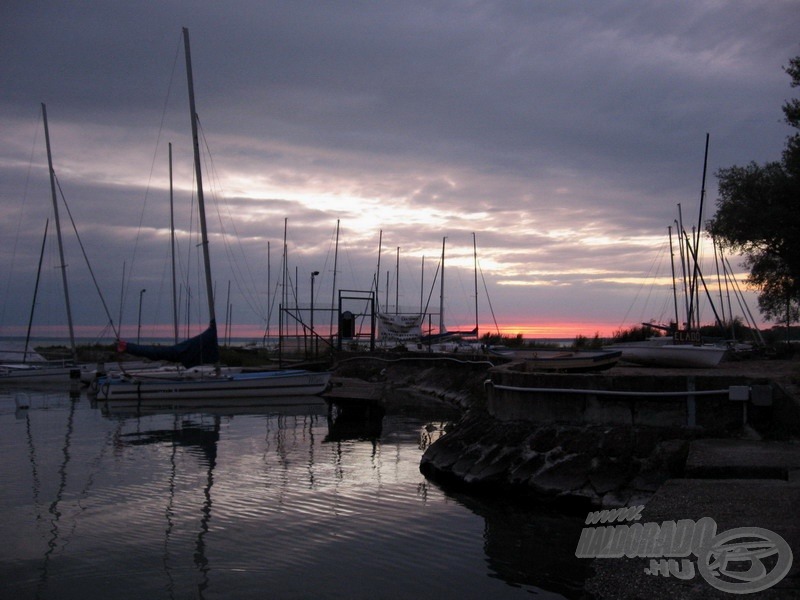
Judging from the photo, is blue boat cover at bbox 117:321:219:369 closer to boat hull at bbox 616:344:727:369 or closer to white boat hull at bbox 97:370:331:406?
white boat hull at bbox 97:370:331:406

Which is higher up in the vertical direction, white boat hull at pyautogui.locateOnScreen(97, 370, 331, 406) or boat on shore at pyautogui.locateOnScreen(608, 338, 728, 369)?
boat on shore at pyautogui.locateOnScreen(608, 338, 728, 369)

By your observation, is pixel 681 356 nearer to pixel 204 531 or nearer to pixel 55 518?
pixel 204 531

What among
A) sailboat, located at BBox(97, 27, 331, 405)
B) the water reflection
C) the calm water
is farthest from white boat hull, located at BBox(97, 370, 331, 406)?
the calm water

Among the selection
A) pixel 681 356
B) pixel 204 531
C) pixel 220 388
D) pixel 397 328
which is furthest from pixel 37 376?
pixel 204 531

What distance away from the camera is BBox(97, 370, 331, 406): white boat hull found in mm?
33281

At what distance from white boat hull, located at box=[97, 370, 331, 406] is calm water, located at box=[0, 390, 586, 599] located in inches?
498

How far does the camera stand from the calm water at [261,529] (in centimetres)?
894

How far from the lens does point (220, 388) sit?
33312 mm

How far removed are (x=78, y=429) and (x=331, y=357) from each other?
784 inches

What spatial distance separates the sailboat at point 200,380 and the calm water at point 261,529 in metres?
11.8

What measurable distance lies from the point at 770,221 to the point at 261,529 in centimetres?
2184

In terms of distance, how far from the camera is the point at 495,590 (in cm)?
861

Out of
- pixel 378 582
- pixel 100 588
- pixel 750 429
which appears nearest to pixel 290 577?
pixel 378 582

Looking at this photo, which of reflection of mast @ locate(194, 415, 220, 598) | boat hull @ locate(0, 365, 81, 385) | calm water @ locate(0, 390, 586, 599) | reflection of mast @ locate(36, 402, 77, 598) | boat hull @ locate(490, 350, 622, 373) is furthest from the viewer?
boat hull @ locate(0, 365, 81, 385)
